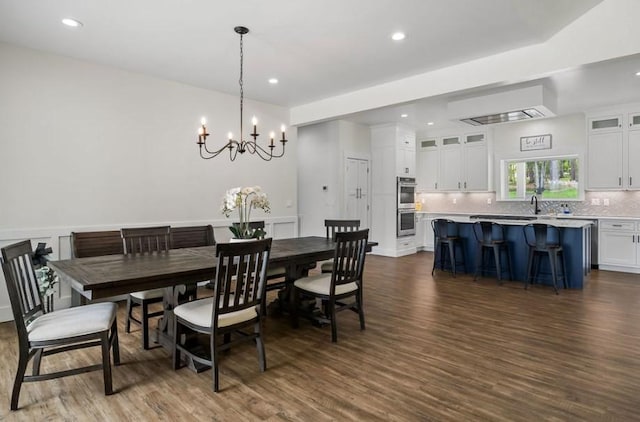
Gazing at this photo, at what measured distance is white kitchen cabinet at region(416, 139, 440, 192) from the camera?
347 inches

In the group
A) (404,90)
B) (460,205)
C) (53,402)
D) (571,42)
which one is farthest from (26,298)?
(460,205)

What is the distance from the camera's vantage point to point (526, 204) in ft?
25.3

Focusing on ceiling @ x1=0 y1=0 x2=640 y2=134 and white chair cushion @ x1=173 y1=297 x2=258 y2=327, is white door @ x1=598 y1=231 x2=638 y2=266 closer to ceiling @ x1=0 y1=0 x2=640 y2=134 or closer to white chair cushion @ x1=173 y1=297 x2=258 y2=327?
ceiling @ x1=0 y1=0 x2=640 y2=134

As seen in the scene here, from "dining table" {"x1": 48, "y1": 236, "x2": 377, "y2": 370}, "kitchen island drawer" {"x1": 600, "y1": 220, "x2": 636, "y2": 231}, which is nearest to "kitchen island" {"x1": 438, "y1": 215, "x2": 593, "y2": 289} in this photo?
"kitchen island drawer" {"x1": 600, "y1": 220, "x2": 636, "y2": 231}

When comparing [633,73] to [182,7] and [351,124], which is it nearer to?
[351,124]

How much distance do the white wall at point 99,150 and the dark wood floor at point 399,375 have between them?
4.47 feet

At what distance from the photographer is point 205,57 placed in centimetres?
429

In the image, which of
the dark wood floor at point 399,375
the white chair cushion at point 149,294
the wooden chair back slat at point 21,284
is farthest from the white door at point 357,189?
the wooden chair back slat at point 21,284

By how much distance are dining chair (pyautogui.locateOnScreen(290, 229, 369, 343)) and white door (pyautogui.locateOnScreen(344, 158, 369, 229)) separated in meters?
4.10

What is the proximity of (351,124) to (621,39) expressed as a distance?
15.9 ft

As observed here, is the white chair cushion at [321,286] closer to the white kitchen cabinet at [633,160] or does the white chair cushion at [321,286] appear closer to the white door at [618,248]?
the white door at [618,248]

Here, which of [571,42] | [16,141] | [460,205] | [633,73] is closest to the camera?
[571,42]

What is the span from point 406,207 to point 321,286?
508 centimetres

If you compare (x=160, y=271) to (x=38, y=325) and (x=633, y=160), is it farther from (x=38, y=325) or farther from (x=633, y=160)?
(x=633, y=160)
